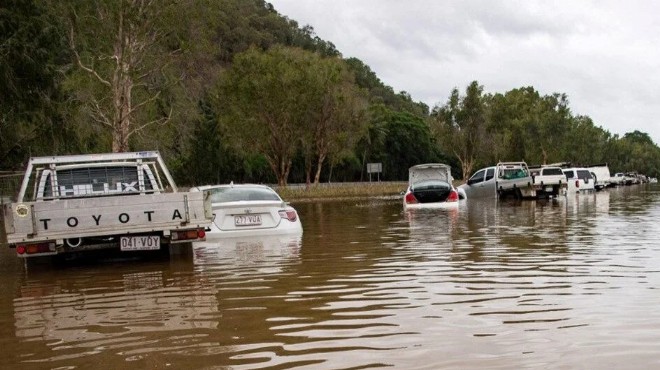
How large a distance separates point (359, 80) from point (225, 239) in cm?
10650

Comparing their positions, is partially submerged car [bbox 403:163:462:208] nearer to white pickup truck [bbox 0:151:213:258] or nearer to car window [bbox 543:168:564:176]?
white pickup truck [bbox 0:151:213:258]

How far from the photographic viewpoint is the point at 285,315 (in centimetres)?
641

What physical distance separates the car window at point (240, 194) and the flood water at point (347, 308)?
1.09 m

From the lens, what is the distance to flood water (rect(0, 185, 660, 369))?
16.0 feet

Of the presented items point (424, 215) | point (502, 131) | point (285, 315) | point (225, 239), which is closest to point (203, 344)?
point (285, 315)

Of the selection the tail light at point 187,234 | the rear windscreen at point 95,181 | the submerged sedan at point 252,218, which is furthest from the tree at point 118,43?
the tail light at point 187,234

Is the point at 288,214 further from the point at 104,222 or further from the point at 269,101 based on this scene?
the point at 269,101

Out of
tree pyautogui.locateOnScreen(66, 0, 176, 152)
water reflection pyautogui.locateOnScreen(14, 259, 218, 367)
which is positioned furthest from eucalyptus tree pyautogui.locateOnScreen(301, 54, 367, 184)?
water reflection pyautogui.locateOnScreen(14, 259, 218, 367)

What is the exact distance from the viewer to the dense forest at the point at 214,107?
85.2 feet

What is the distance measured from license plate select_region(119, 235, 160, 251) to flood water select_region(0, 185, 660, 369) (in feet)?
1.06

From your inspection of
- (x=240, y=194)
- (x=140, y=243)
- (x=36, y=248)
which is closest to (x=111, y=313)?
(x=140, y=243)

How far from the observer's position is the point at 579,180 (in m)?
43.3

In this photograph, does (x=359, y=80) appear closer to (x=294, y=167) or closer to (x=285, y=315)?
(x=294, y=167)

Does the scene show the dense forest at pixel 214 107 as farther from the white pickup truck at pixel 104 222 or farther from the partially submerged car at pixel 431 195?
the white pickup truck at pixel 104 222
